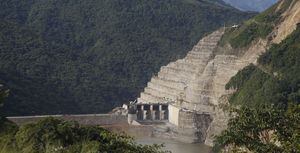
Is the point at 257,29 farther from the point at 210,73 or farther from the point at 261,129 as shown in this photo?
the point at 261,129

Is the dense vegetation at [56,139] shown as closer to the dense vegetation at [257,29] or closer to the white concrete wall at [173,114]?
the white concrete wall at [173,114]

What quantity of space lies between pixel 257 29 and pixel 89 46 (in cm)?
4582

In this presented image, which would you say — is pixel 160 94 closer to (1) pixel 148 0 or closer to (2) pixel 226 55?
(2) pixel 226 55

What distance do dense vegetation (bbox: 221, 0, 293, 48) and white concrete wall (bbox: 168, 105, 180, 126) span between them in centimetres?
899

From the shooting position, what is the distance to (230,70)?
70.4 m

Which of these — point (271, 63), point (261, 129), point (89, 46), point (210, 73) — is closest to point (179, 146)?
point (210, 73)

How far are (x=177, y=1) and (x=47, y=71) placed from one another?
50527 millimetres

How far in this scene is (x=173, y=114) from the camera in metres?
73.2

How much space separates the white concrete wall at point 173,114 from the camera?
71.9 m

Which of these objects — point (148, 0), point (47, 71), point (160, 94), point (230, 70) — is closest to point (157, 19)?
point (148, 0)

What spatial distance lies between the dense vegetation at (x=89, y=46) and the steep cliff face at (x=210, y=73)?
451 inches

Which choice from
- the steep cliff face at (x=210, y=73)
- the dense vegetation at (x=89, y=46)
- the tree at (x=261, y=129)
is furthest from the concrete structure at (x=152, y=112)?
the tree at (x=261, y=129)

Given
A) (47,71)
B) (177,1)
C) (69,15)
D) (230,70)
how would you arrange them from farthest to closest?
(177,1) < (69,15) < (47,71) < (230,70)

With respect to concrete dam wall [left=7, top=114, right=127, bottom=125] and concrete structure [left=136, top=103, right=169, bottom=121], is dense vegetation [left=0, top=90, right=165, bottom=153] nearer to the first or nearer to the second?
concrete dam wall [left=7, top=114, right=127, bottom=125]
